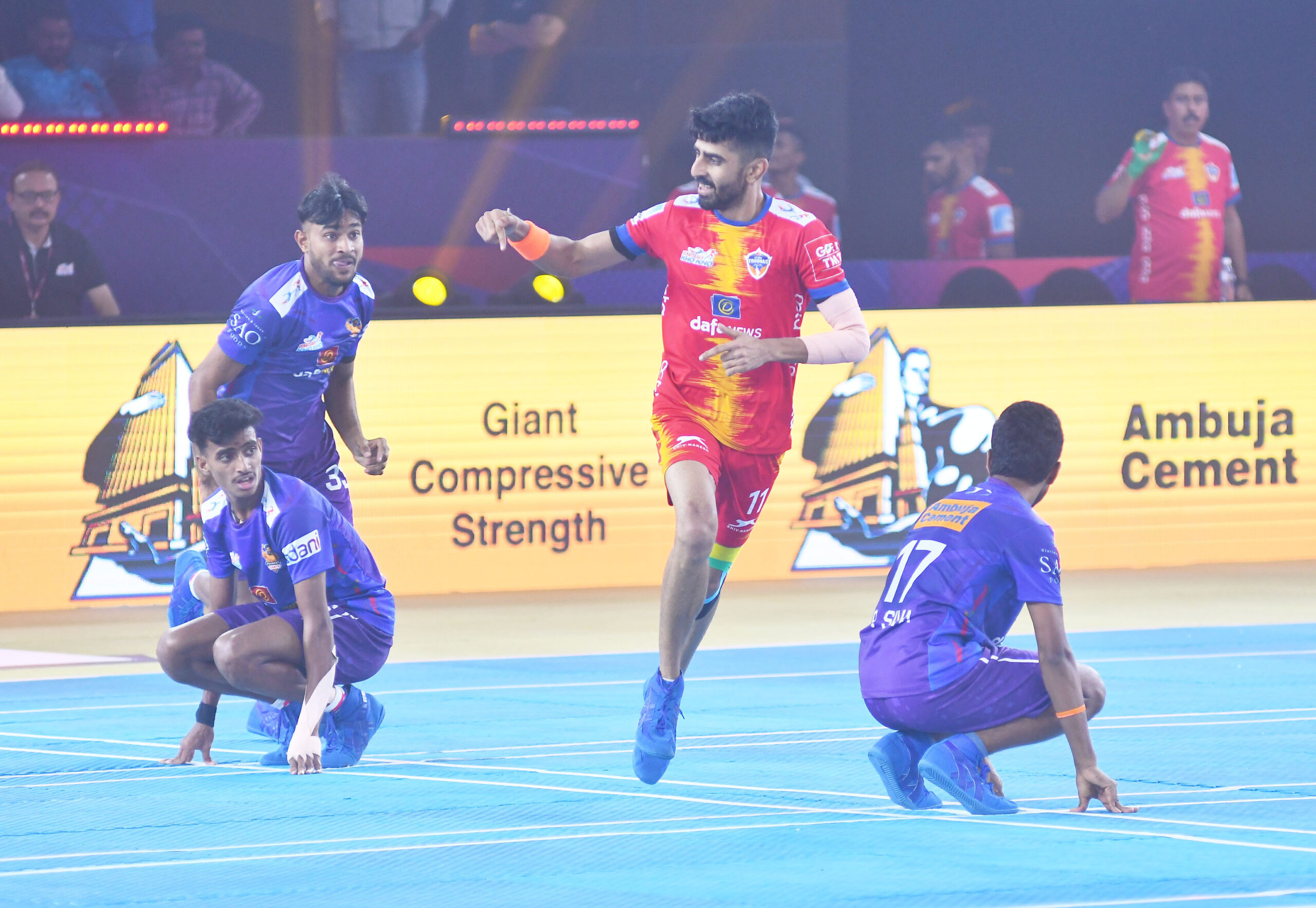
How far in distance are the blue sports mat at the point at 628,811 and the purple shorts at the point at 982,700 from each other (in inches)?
12.0

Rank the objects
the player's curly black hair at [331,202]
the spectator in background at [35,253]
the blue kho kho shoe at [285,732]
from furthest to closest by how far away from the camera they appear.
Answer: the spectator in background at [35,253] < the player's curly black hair at [331,202] < the blue kho kho shoe at [285,732]

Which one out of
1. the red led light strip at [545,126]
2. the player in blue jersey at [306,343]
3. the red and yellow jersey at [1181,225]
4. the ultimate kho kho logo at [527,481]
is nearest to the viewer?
the player in blue jersey at [306,343]

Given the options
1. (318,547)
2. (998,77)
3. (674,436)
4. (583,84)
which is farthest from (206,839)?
(998,77)

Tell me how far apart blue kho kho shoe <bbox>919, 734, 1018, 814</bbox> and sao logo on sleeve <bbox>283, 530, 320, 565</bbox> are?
2.17 m

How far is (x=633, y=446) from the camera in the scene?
533 inches

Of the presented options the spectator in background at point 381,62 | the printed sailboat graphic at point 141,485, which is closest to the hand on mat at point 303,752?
the printed sailboat graphic at point 141,485

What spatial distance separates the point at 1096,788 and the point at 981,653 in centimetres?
50

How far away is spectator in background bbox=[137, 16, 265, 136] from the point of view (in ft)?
46.3

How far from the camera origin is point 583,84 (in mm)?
16016

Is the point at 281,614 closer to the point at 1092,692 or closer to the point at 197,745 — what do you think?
the point at 197,745

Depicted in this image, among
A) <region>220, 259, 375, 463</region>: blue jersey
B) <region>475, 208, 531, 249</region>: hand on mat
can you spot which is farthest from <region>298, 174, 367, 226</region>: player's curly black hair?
<region>475, 208, 531, 249</region>: hand on mat

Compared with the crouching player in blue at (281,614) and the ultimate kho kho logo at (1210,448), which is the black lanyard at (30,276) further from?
the ultimate kho kho logo at (1210,448)

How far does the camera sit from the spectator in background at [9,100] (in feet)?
44.7

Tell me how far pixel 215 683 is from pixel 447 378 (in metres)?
6.47
